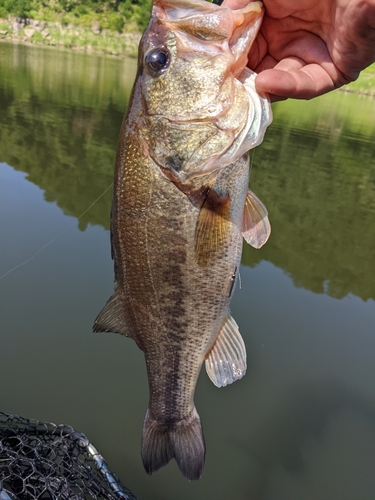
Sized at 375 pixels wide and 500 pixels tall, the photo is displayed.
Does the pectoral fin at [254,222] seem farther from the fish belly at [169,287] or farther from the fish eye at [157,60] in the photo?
the fish eye at [157,60]

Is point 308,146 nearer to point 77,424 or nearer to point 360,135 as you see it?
point 360,135

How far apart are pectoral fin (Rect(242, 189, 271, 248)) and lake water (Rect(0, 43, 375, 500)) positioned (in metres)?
2.27

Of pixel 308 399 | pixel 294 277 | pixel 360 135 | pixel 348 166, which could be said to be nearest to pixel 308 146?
pixel 348 166

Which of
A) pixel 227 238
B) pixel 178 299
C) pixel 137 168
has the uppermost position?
pixel 137 168

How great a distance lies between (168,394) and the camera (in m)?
2.13

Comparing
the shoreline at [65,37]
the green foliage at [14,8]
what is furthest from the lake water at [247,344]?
the green foliage at [14,8]

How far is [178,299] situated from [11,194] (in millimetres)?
6162

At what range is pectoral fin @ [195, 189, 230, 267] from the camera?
69.9 inches

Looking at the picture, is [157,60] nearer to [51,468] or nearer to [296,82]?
[296,82]

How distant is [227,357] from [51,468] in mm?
1108

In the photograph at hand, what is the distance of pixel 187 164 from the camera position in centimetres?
175

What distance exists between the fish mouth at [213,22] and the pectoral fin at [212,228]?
0.55 meters

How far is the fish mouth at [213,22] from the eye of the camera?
1.67m

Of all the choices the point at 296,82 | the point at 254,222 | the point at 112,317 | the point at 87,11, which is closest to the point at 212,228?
the point at 254,222
